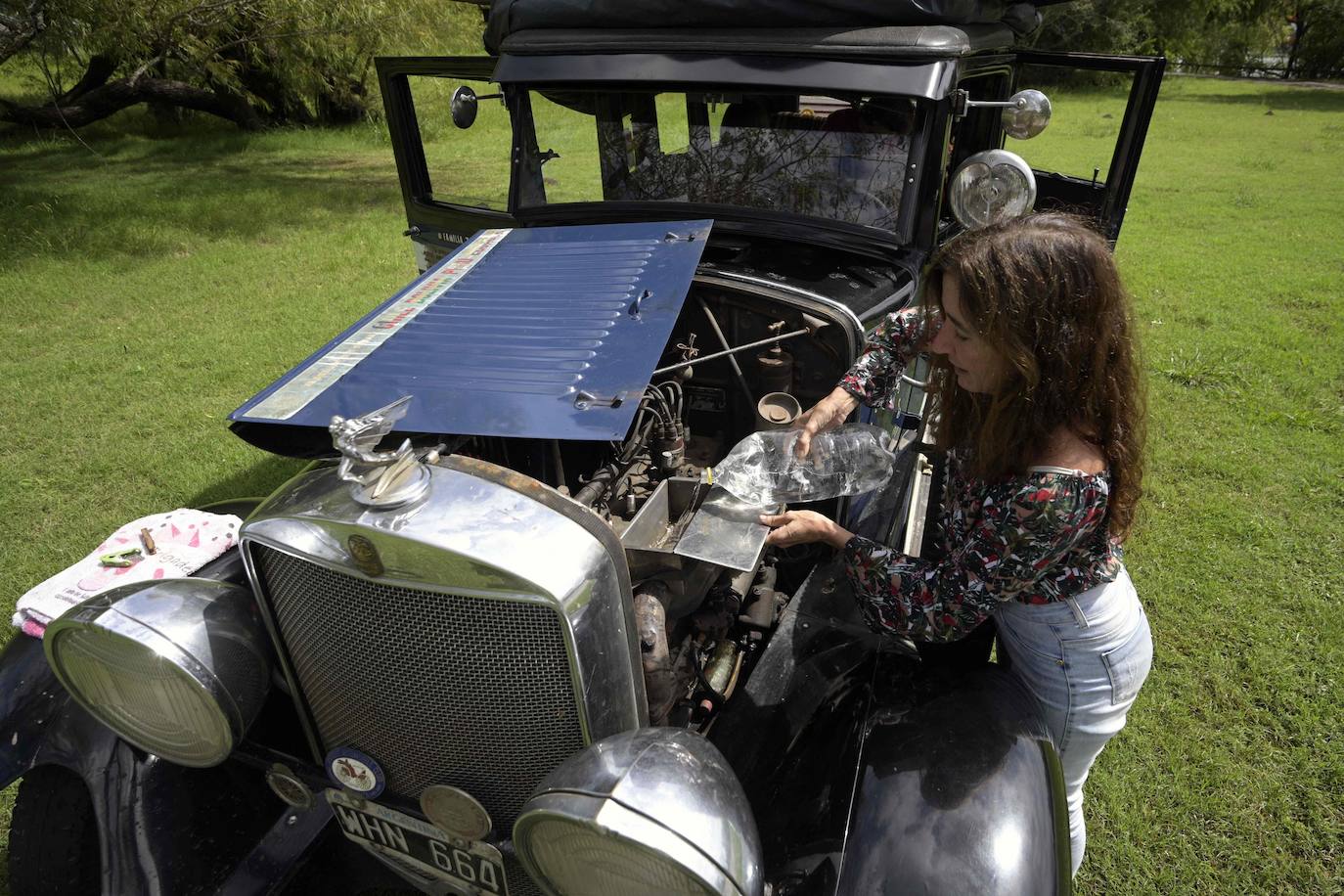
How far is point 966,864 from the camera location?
139 cm

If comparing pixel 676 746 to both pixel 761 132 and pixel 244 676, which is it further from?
pixel 761 132

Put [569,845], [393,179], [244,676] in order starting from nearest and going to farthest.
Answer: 1. [569,845]
2. [244,676]
3. [393,179]

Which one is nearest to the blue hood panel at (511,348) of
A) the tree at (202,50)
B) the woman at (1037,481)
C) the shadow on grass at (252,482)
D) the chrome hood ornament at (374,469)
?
the chrome hood ornament at (374,469)

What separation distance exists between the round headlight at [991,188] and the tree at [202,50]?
8.32 meters

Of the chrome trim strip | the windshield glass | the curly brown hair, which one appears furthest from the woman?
the windshield glass

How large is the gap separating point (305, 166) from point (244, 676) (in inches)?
478

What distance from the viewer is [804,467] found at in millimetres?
2141

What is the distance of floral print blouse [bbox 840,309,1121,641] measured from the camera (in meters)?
1.45

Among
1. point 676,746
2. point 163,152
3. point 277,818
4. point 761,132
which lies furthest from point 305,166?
point 676,746

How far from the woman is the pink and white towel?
5.14 feet

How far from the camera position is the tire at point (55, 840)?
1.84 meters

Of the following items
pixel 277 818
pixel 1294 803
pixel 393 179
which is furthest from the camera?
pixel 393 179

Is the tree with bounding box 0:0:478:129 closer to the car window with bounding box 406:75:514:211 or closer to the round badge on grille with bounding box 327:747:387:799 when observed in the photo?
the car window with bounding box 406:75:514:211

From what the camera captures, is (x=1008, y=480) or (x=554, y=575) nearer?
(x=554, y=575)
